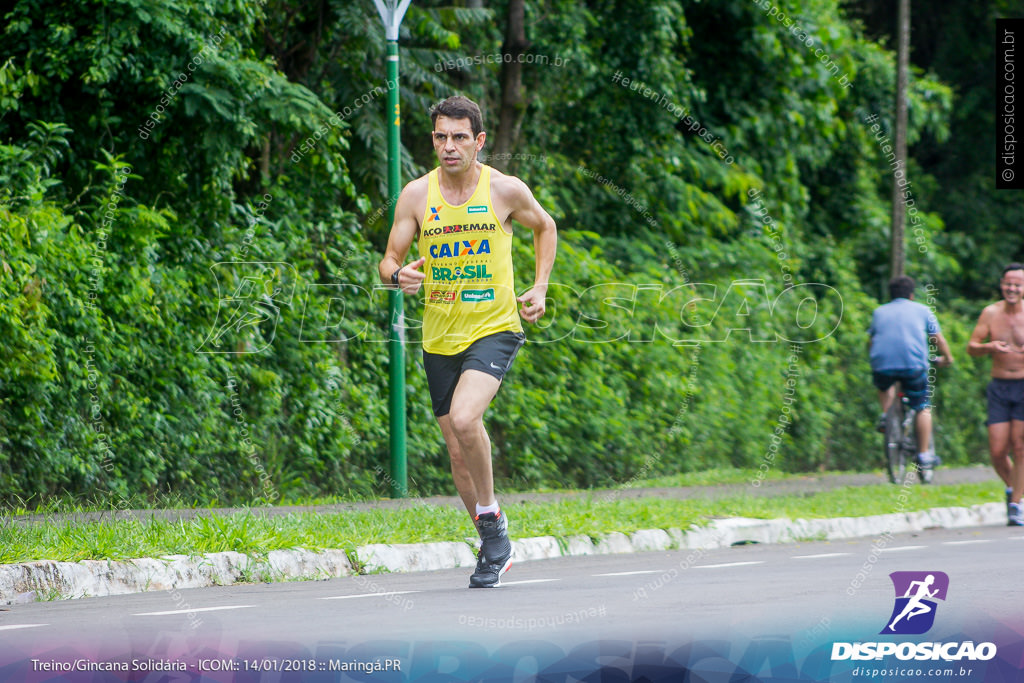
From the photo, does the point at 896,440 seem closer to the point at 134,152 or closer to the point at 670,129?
the point at 670,129

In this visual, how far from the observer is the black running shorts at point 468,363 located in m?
6.62

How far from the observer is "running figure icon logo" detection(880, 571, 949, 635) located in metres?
4.89

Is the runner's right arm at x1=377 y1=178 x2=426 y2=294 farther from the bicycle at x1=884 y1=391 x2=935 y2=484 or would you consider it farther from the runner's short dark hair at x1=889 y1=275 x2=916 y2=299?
the bicycle at x1=884 y1=391 x2=935 y2=484

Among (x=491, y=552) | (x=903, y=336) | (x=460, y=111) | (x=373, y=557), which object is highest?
(x=460, y=111)

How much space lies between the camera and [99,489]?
31.2 feet

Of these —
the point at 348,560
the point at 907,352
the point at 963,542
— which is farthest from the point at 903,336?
the point at 348,560

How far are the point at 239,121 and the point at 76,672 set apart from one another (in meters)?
7.14

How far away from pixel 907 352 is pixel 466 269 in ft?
26.7

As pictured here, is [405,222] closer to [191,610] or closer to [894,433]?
[191,610]

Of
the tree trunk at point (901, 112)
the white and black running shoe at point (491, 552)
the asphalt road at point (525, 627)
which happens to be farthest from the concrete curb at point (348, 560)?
the tree trunk at point (901, 112)

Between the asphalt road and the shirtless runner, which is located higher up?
the shirtless runner

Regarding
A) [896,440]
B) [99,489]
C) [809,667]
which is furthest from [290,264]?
[809,667]

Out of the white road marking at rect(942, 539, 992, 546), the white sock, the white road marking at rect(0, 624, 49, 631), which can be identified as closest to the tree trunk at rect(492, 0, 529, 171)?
the white road marking at rect(942, 539, 992, 546)

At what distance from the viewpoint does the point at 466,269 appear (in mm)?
6621
